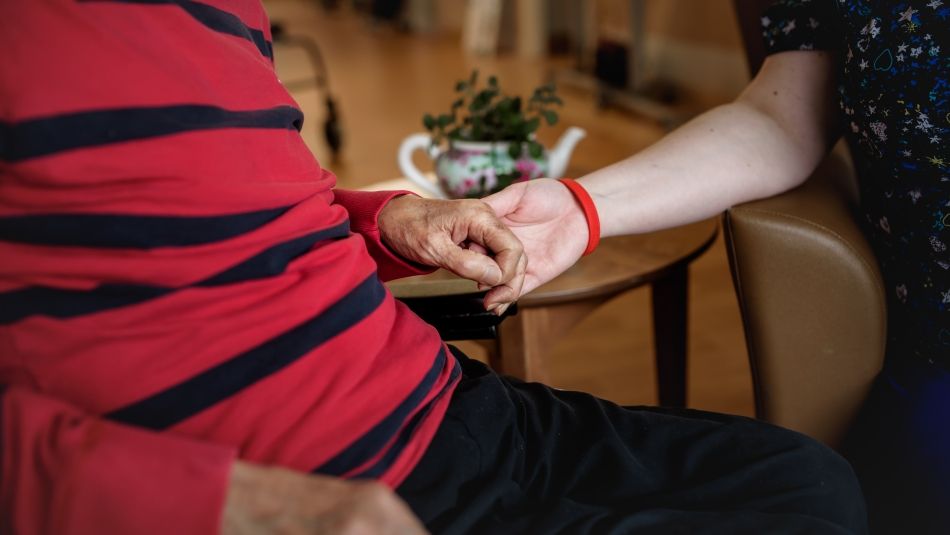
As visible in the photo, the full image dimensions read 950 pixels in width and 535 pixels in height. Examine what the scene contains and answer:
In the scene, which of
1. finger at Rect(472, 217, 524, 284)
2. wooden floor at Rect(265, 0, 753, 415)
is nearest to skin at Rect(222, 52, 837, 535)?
finger at Rect(472, 217, 524, 284)

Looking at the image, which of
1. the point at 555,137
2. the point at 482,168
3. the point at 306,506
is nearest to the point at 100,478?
the point at 306,506

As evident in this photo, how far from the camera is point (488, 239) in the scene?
97 centimetres

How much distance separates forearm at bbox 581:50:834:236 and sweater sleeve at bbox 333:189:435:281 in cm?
24

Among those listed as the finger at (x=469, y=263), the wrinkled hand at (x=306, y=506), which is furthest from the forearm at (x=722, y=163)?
the wrinkled hand at (x=306, y=506)

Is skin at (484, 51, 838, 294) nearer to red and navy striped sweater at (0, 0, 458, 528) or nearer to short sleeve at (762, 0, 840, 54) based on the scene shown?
short sleeve at (762, 0, 840, 54)

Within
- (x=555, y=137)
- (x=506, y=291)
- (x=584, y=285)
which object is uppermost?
(x=506, y=291)

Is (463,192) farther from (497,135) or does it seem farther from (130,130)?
(130,130)

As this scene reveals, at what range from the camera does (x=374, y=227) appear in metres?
1.01

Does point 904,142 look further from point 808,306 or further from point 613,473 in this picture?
point 613,473

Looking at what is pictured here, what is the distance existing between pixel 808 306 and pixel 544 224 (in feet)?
1.01

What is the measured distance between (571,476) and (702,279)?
189cm

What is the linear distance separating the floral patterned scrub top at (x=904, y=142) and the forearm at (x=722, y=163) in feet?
0.21

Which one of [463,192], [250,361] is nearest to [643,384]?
[463,192]

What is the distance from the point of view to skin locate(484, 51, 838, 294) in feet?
3.65
